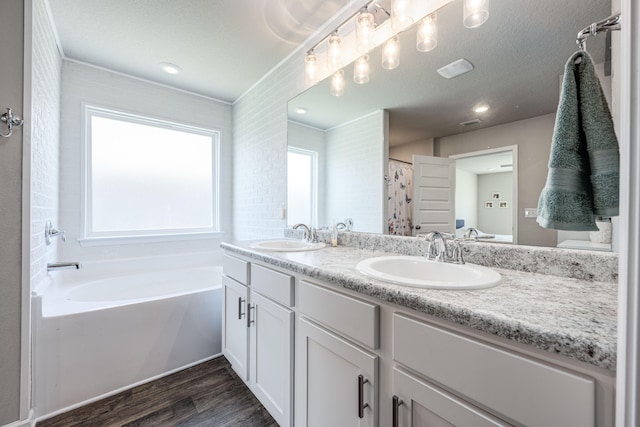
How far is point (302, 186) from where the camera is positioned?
7.07 feet

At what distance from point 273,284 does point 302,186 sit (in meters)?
1.01

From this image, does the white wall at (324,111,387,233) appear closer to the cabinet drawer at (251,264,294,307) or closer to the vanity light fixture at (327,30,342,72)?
the vanity light fixture at (327,30,342,72)

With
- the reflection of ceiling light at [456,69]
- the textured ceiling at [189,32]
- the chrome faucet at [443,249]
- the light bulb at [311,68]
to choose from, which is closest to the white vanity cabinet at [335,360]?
the chrome faucet at [443,249]

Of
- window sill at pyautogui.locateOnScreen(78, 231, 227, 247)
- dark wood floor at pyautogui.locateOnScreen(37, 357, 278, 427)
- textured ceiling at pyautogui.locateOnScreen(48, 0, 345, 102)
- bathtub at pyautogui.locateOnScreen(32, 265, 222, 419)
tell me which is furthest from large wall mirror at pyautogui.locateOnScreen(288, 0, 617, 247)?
window sill at pyautogui.locateOnScreen(78, 231, 227, 247)

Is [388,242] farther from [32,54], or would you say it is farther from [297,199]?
[32,54]

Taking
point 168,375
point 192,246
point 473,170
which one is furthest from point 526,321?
point 192,246

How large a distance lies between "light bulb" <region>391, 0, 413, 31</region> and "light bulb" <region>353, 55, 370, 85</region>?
9.8 inches

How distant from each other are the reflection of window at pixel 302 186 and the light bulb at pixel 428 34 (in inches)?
39.2

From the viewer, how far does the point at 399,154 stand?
1451 mm

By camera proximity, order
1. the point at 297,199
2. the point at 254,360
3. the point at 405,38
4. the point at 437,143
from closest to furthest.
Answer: the point at 437,143 < the point at 405,38 < the point at 254,360 < the point at 297,199

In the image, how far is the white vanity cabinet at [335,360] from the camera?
85 centimetres

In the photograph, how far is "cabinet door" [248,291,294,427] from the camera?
122cm

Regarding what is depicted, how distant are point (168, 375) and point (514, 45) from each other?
270 cm

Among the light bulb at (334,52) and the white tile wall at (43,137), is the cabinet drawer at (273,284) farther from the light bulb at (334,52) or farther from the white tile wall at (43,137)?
the light bulb at (334,52)
